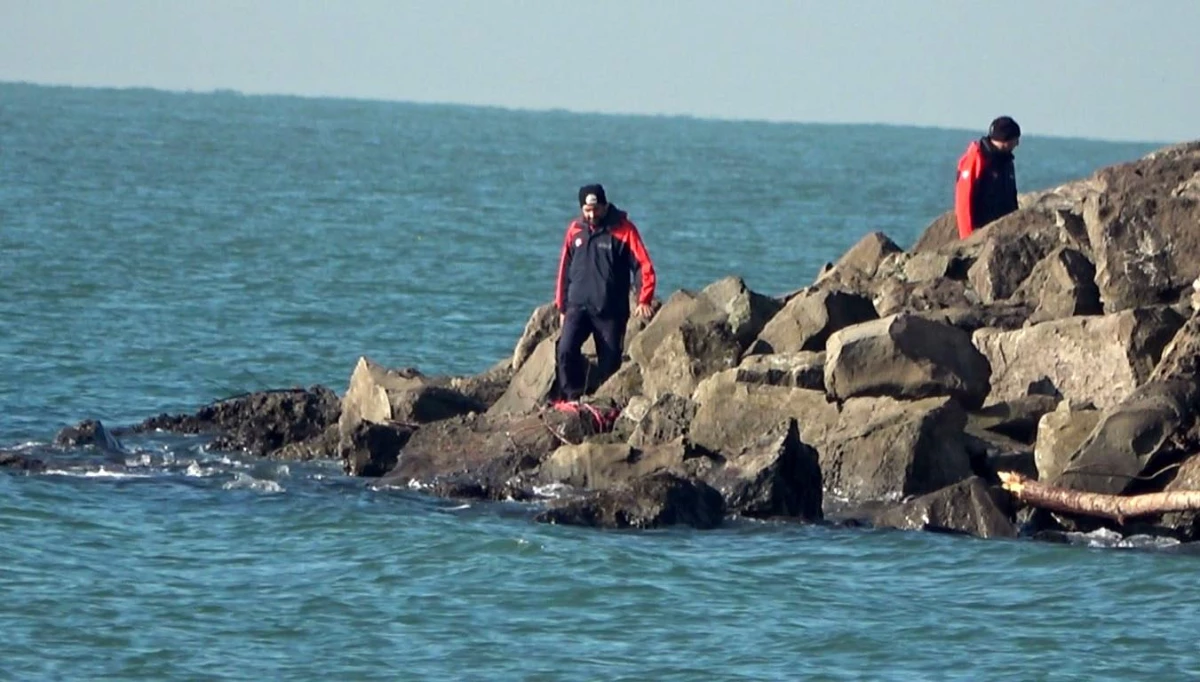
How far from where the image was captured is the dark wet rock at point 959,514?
50.9 ft

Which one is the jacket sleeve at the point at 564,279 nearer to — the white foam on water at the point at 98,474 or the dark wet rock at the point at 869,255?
the dark wet rock at the point at 869,255

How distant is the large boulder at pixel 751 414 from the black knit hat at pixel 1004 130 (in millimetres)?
3523

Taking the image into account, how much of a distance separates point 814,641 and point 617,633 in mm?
1128

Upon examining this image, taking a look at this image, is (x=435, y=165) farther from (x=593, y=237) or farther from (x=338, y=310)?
(x=593, y=237)

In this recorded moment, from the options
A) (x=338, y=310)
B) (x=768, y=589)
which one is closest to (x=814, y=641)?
(x=768, y=589)

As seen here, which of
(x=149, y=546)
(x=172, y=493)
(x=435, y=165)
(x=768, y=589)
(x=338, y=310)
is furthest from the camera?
(x=435, y=165)

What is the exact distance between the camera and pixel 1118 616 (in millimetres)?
13875

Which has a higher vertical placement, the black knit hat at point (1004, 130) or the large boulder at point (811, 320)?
the black knit hat at point (1004, 130)

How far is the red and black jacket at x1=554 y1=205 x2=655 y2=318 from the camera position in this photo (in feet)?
58.4

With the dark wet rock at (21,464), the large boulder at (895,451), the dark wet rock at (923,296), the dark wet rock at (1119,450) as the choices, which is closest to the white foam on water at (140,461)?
the dark wet rock at (21,464)

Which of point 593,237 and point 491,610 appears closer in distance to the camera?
point 491,610

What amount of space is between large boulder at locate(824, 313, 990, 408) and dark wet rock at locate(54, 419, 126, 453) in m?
5.57

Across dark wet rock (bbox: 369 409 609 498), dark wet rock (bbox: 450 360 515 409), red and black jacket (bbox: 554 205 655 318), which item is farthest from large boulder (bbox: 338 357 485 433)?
→ red and black jacket (bbox: 554 205 655 318)

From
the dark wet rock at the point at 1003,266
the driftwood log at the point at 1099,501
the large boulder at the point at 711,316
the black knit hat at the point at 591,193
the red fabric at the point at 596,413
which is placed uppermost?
the black knit hat at the point at 591,193
